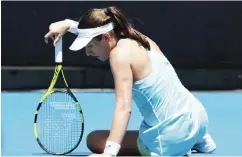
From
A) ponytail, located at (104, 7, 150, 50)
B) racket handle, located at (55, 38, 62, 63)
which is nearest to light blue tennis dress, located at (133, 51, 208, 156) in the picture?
ponytail, located at (104, 7, 150, 50)

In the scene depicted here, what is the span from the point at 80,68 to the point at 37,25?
2.09 feet

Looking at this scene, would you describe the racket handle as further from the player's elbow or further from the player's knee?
the player's elbow

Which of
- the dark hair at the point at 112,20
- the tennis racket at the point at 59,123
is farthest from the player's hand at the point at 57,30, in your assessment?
the dark hair at the point at 112,20

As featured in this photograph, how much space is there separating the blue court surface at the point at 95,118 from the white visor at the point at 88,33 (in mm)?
1078

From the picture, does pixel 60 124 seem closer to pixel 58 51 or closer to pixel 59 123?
pixel 59 123

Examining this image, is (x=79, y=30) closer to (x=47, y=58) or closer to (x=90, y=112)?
(x=90, y=112)

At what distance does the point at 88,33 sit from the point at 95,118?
257 centimetres

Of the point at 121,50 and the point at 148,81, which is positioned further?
the point at 148,81

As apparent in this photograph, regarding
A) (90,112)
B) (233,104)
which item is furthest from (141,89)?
(233,104)

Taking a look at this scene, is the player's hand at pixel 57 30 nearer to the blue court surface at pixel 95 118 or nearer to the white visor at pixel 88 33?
the white visor at pixel 88 33

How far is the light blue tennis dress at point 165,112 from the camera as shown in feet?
9.87

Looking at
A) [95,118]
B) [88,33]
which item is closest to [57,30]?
[88,33]

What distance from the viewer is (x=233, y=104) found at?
6352 mm

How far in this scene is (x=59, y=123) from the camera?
390 centimetres
